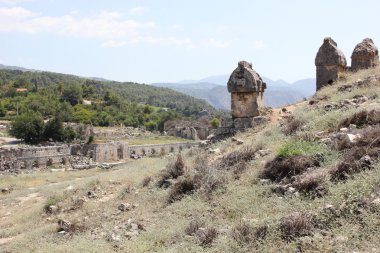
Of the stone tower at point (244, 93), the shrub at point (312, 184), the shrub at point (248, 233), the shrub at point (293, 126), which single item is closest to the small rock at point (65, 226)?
the shrub at point (248, 233)

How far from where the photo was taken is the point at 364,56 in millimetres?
16562

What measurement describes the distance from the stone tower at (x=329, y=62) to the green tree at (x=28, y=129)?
38.7 m

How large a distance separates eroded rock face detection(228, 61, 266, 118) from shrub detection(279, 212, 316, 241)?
8.58m

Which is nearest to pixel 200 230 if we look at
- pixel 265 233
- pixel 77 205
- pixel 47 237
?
pixel 265 233

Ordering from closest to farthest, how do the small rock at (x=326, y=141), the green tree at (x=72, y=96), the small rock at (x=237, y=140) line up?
the small rock at (x=326, y=141) < the small rock at (x=237, y=140) < the green tree at (x=72, y=96)

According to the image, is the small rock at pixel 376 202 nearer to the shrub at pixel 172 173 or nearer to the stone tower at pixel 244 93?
the shrub at pixel 172 173

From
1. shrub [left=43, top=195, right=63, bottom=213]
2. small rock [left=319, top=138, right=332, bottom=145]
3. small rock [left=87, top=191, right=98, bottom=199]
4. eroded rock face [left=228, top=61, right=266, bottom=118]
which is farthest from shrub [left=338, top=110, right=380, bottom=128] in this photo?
shrub [left=43, top=195, right=63, bottom=213]

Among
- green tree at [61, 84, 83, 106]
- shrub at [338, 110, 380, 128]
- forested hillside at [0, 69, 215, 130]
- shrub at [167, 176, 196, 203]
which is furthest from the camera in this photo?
green tree at [61, 84, 83, 106]

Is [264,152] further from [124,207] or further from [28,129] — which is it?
[28,129]

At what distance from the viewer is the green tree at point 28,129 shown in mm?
48281

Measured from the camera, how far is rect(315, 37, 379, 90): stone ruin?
15.9m

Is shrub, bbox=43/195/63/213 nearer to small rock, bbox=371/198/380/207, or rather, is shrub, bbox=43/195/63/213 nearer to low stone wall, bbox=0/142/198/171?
small rock, bbox=371/198/380/207

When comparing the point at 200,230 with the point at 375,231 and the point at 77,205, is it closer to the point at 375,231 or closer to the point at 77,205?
the point at 375,231

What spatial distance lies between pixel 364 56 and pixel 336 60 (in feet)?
4.86
